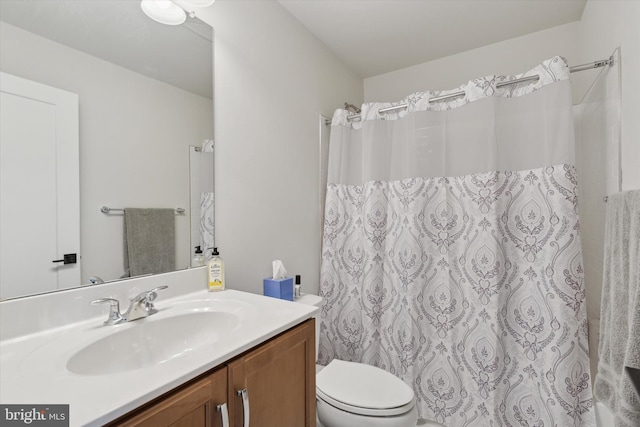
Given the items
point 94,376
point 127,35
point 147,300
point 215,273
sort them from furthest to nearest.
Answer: point 215,273 → point 127,35 → point 147,300 → point 94,376

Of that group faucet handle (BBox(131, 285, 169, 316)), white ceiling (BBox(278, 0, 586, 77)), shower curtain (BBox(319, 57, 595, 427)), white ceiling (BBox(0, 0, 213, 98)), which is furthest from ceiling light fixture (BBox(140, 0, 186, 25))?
shower curtain (BBox(319, 57, 595, 427))

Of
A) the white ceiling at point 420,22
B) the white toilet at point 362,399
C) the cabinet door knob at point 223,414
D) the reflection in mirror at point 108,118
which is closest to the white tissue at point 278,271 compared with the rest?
the reflection in mirror at point 108,118

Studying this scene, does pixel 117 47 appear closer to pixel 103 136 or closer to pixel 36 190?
pixel 103 136

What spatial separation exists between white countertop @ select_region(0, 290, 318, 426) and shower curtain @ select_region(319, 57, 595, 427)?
3.32 feet

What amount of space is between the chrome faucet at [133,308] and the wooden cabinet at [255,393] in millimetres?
421

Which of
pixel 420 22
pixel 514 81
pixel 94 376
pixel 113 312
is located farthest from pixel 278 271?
pixel 420 22

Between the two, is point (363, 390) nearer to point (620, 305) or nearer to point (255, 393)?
point (255, 393)

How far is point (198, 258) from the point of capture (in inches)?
49.9

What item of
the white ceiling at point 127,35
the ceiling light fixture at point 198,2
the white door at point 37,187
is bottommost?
the white door at point 37,187

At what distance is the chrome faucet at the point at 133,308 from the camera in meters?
0.91

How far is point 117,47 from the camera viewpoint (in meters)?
1.05

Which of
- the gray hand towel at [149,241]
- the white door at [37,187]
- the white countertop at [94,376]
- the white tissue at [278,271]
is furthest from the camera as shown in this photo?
the white tissue at [278,271]

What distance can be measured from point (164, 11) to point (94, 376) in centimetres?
129

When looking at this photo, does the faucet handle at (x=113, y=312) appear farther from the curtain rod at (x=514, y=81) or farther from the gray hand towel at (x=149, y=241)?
the curtain rod at (x=514, y=81)
